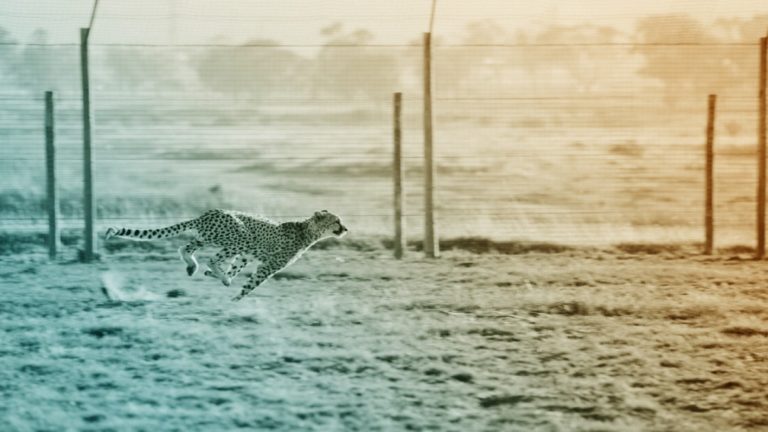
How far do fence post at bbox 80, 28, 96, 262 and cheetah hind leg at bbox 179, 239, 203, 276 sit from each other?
4.50 ft

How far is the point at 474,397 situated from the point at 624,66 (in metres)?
14.3

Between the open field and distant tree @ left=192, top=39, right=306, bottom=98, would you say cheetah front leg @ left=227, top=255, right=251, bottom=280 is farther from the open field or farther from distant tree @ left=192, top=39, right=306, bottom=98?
distant tree @ left=192, top=39, right=306, bottom=98

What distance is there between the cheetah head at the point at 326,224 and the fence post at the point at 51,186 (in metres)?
2.79

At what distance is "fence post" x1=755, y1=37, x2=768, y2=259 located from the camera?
8445 millimetres

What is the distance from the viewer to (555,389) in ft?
14.9

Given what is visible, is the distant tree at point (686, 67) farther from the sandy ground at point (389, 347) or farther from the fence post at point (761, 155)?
the sandy ground at point (389, 347)

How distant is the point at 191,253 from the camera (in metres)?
6.81

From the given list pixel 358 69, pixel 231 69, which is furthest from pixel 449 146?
pixel 358 69

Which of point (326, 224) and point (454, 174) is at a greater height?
point (454, 174)

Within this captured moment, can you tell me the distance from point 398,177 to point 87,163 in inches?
99.3

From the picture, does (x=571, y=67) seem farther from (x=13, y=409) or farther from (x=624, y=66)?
(x=13, y=409)

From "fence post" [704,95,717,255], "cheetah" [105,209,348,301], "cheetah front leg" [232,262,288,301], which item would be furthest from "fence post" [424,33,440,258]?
"fence post" [704,95,717,255]

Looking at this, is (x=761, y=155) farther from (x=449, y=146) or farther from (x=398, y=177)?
(x=449, y=146)

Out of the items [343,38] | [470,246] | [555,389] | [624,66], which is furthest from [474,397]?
[624,66]
